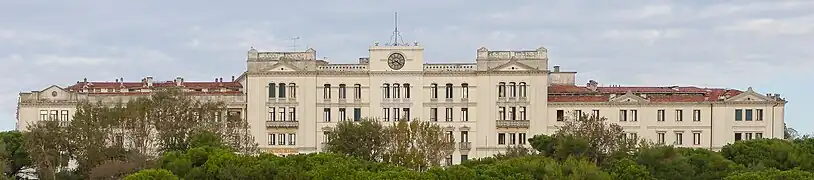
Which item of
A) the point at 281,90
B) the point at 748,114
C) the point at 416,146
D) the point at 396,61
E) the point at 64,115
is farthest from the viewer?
the point at 281,90

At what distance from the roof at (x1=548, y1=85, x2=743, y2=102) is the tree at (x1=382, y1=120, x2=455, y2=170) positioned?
45.2ft

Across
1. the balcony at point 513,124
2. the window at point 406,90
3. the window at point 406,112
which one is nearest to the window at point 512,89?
the balcony at point 513,124

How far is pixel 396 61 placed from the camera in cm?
9650

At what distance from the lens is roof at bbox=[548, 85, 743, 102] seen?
97188 mm

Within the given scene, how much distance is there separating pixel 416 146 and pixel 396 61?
12514 millimetres

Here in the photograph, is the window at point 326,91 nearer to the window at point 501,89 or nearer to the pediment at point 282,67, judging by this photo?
the pediment at point 282,67

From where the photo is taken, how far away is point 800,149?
228 feet

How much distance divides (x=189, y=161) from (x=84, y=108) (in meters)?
16.6

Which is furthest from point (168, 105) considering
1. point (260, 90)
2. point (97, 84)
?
point (97, 84)

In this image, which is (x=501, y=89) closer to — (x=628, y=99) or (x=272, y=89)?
(x=628, y=99)

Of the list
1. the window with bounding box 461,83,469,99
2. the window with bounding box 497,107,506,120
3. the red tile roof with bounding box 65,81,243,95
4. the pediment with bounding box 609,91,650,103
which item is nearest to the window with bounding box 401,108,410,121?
the window with bounding box 461,83,469,99

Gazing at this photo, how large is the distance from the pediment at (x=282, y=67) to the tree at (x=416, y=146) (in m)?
12.4

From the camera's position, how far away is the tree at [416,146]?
8088 cm

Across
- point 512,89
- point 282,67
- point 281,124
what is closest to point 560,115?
point 512,89
